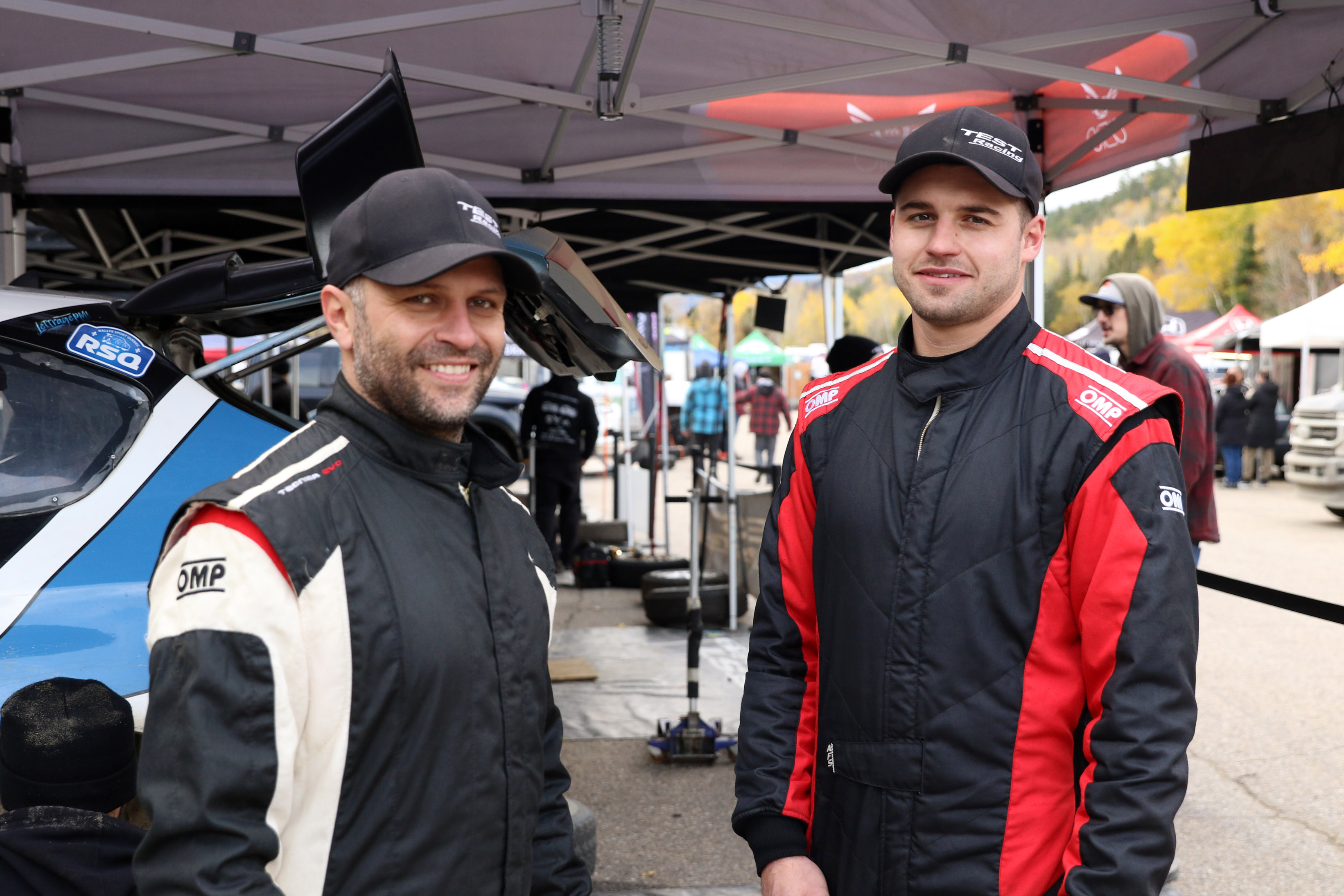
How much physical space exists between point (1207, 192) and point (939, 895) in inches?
142

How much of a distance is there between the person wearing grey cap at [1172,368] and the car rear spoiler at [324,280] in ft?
8.03

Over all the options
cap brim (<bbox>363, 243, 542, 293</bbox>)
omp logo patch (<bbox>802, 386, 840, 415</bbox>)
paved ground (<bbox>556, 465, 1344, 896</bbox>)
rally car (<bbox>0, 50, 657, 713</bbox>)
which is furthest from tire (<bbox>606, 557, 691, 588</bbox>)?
cap brim (<bbox>363, 243, 542, 293</bbox>)

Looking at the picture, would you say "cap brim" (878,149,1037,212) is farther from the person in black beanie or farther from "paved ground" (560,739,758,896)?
"paved ground" (560,739,758,896)

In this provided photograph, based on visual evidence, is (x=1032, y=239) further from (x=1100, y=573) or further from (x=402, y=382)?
(x=402, y=382)

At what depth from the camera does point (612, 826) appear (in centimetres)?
457

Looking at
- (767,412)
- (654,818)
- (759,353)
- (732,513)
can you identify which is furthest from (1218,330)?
(654,818)

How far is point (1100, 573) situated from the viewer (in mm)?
1664

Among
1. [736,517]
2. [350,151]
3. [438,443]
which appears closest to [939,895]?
[438,443]

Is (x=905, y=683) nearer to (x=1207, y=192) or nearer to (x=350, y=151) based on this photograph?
(x=350, y=151)

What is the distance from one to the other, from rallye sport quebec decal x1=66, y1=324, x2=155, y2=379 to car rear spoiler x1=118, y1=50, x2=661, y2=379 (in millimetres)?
148

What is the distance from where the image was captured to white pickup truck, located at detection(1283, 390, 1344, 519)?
48.5 ft

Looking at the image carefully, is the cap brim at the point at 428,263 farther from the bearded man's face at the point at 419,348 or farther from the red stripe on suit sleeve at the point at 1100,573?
the red stripe on suit sleeve at the point at 1100,573

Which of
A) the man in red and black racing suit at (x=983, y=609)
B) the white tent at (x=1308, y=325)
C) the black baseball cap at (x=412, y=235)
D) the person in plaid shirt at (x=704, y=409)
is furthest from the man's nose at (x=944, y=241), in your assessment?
the white tent at (x=1308, y=325)

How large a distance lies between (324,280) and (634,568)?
763 centimetres
